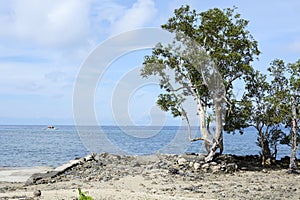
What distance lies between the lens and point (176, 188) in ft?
44.1

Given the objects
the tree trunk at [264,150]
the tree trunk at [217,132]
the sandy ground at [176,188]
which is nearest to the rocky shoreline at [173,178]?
the sandy ground at [176,188]

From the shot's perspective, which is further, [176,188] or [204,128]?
[204,128]

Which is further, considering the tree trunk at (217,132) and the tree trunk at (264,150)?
the tree trunk at (264,150)

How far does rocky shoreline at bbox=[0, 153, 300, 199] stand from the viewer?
42.5 feet

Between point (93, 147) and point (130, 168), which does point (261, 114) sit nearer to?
point (130, 168)

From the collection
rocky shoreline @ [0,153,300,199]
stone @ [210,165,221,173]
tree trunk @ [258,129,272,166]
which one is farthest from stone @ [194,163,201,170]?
tree trunk @ [258,129,272,166]

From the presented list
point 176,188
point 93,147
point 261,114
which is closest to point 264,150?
point 261,114

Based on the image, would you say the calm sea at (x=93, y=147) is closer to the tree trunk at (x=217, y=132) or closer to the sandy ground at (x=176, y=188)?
the tree trunk at (x=217, y=132)

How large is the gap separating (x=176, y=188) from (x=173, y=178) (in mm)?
1977

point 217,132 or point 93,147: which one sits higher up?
point 217,132

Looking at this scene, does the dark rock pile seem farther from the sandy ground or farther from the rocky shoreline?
the sandy ground

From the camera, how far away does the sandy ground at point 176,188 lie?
38.8ft

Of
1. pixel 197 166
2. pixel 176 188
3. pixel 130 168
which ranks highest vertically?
pixel 197 166

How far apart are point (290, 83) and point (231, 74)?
2.73m
